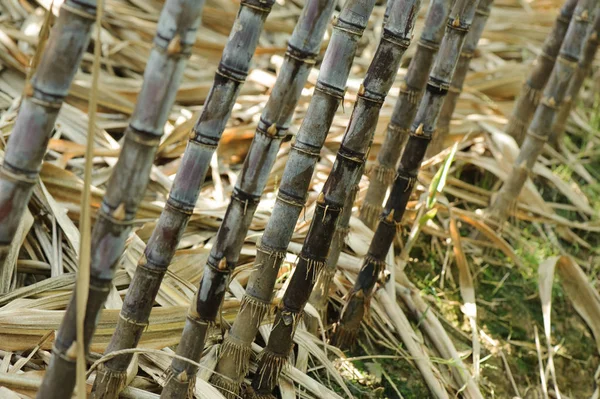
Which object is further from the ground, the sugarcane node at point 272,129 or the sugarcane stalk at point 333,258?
the sugarcane node at point 272,129

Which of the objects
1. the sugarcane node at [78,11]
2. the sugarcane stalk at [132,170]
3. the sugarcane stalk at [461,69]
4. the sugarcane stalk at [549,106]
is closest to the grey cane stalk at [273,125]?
the sugarcane stalk at [132,170]

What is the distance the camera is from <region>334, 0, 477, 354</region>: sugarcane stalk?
6.22 ft

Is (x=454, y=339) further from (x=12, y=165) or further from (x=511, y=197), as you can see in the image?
(x=12, y=165)

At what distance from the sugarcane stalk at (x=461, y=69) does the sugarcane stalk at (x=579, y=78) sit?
0.57 meters

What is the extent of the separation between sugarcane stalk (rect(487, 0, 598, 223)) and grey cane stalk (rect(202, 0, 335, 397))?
1.40 m

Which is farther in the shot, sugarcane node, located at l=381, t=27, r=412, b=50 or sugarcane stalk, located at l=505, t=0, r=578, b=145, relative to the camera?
sugarcane stalk, located at l=505, t=0, r=578, b=145

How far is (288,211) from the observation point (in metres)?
1.60

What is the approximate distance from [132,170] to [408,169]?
0.99 m

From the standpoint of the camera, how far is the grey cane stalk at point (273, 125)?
55.9 inches

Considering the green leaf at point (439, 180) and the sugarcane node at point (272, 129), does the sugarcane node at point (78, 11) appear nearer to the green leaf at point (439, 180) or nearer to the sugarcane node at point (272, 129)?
the sugarcane node at point (272, 129)

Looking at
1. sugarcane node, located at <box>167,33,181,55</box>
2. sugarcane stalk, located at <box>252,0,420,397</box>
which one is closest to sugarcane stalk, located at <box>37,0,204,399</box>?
sugarcane node, located at <box>167,33,181,55</box>

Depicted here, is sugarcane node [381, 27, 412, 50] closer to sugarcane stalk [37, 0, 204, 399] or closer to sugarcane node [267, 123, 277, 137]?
sugarcane node [267, 123, 277, 137]

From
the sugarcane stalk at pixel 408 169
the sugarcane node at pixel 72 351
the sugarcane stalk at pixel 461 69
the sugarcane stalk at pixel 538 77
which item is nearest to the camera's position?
the sugarcane node at pixel 72 351

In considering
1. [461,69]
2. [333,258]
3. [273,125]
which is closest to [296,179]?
[273,125]
